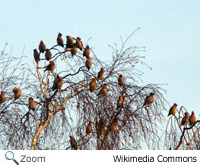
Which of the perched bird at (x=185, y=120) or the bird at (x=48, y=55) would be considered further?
the bird at (x=48, y=55)

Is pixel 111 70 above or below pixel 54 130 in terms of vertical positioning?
above

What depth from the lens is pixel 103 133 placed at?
8.65 m

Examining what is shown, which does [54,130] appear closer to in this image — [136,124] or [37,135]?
[37,135]

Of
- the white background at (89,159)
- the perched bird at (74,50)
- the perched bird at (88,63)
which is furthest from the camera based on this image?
the perched bird at (74,50)

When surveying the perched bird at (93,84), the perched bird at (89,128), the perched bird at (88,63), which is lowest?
the perched bird at (89,128)

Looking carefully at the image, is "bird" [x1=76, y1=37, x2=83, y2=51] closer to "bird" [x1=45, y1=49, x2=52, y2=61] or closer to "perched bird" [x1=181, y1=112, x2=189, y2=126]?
"bird" [x1=45, y1=49, x2=52, y2=61]

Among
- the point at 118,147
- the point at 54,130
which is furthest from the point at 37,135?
the point at 118,147

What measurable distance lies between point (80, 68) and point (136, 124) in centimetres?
105

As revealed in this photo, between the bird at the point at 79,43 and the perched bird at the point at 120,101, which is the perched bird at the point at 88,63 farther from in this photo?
the perched bird at the point at 120,101

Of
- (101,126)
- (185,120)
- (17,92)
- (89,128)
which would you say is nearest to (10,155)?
(17,92)

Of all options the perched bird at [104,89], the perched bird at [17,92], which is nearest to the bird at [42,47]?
the perched bird at [17,92]

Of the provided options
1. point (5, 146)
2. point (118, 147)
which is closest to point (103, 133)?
point (118, 147)

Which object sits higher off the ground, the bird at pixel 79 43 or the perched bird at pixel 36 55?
the bird at pixel 79 43

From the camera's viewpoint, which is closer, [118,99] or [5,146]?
[118,99]
